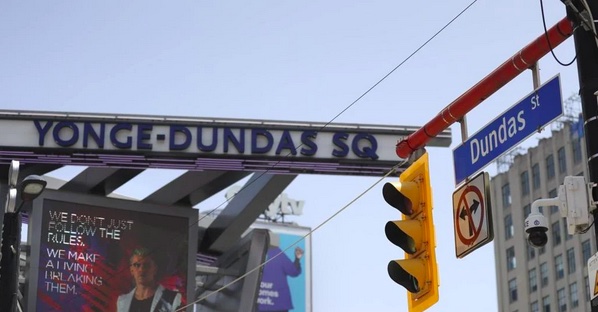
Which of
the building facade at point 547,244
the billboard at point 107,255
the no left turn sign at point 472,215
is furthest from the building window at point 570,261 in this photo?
the no left turn sign at point 472,215

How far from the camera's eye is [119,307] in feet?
112

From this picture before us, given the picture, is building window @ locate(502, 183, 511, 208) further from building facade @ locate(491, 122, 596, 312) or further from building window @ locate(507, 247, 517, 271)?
building window @ locate(507, 247, 517, 271)

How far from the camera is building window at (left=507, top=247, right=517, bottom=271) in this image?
367ft

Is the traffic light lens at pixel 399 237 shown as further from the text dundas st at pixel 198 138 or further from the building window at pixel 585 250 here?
the building window at pixel 585 250

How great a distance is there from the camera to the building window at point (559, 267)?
104312mm

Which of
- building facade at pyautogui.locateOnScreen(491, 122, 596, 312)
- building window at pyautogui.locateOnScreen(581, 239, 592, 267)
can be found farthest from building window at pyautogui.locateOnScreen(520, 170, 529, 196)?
building window at pyautogui.locateOnScreen(581, 239, 592, 267)

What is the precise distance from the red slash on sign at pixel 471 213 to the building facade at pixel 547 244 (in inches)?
3425

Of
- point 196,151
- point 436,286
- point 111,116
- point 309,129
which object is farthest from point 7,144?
point 436,286

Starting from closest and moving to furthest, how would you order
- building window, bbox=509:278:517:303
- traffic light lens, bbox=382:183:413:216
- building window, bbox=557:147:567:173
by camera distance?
traffic light lens, bbox=382:183:413:216 → building window, bbox=557:147:567:173 → building window, bbox=509:278:517:303

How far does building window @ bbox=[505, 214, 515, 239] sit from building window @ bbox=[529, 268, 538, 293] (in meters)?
4.34

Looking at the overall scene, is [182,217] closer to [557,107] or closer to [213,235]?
[213,235]

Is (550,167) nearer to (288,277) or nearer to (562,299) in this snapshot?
(562,299)

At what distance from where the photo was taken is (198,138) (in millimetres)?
32719

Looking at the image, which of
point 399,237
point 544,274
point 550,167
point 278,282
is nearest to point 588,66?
point 399,237
